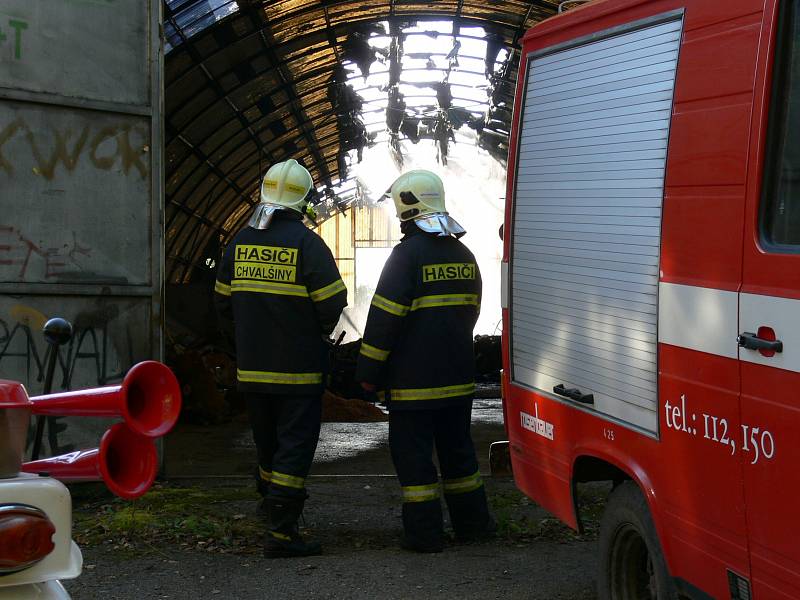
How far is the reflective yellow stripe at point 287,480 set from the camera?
5516 millimetres

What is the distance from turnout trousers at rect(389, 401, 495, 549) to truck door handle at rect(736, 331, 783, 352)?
295 centimetres

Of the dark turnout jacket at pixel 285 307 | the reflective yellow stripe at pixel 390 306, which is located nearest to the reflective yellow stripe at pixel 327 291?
the dark turnout jacket at pixel 285 307

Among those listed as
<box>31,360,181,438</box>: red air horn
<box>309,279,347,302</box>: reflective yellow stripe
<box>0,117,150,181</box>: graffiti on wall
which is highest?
<box>0,117,150,181</box>: graffiti on wall

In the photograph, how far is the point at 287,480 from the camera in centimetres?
552

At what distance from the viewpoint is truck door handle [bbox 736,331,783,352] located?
2709mm

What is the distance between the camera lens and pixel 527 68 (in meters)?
4.63

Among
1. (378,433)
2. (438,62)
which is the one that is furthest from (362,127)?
(378,433)

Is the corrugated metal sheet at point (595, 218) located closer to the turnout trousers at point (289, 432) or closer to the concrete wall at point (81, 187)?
the turnout trousers at point (289, 432)

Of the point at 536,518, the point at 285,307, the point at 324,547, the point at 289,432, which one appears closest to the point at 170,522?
the point at 324,547

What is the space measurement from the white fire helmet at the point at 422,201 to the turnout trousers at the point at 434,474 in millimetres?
1021

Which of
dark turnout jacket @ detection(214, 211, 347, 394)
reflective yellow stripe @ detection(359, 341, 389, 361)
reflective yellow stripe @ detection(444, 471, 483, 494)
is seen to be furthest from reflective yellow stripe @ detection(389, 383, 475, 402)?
reflective yellow stripe @ detection(444, 471, 483, 494)

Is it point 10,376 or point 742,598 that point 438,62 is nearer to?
point 10,376

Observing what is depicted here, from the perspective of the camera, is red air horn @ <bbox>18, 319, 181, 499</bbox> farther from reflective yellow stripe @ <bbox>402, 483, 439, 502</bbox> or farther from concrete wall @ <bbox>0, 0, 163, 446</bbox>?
concrete wall @ <bbox>0, 0, 163, 446</bbox>

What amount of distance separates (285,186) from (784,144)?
3.40 meters
